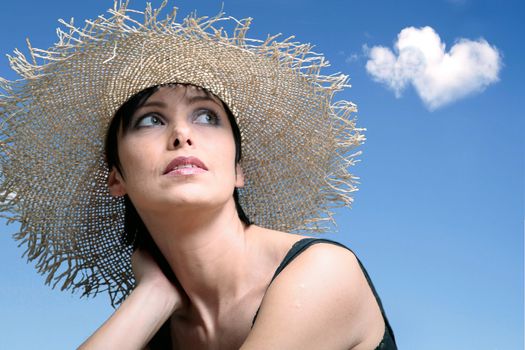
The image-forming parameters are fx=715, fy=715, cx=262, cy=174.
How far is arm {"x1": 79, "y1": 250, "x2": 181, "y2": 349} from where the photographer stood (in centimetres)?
282

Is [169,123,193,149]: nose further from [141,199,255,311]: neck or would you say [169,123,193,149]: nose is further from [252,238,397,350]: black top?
[252,238,397,350]: black top

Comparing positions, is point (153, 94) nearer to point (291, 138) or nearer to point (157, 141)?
point (157, 141)

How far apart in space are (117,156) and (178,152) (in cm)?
55

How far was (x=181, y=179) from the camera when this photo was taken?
2.70 metres

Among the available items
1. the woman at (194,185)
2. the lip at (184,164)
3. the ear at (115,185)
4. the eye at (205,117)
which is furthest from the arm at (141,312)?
the eye at (205,117)

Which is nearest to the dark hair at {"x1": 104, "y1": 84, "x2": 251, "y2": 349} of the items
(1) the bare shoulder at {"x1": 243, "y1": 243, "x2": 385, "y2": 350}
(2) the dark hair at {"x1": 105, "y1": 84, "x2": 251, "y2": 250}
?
(2) the dark hair at {"x1": 105, "y1": 84, "x2": 251, "y2": 250}

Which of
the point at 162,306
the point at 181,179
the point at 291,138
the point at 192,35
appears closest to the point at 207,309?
the point at 162,306

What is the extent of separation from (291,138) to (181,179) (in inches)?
34.8

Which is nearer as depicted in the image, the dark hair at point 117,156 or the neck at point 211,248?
the neck at point 211,248

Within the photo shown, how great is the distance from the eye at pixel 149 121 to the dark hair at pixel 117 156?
68mm

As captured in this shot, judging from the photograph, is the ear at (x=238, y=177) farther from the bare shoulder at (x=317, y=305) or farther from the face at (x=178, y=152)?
the bare shoulder at (x=317, y=305)

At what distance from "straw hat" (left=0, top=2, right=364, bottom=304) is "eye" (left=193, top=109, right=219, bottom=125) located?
0.57ft

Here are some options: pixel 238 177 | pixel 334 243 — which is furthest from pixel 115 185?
pixel 334 243

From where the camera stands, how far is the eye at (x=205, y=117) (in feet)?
9.54
